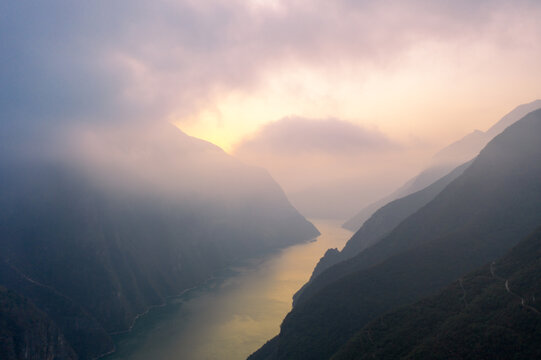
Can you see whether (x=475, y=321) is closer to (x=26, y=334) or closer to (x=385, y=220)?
(x=26, y=334)

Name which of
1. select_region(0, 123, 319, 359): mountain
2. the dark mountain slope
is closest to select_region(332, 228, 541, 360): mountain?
the dark mountain slope

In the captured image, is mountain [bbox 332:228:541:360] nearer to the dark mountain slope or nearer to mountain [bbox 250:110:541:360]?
mountain [bbox 250:110:541:360]

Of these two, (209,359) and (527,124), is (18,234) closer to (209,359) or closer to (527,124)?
(209,359)

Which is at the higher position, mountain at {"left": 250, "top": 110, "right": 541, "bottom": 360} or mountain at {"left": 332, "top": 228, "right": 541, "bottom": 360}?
mountain at {"left": 250, "top": 110, "right": 541, "bottom": 360}

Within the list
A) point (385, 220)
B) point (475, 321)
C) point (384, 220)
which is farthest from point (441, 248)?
point (384, 220)

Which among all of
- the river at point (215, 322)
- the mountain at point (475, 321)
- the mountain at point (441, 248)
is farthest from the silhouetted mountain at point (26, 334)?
the mountain at point (475, 321)

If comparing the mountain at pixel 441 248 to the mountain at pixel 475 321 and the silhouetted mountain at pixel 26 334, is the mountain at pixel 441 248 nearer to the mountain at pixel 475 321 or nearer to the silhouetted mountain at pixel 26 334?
the mountain at pixel 475 321
